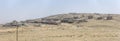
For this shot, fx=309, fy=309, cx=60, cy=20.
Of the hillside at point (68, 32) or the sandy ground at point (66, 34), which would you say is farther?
the hillside at point (68, 32)

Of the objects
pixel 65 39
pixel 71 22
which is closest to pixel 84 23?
pixel 71 22

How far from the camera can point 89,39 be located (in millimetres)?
39938

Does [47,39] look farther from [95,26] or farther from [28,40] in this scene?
[95,26]

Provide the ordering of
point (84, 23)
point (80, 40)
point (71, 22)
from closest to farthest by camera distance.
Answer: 1. point (80, 40)
2. point (84, 23)
3. point (71, 22)

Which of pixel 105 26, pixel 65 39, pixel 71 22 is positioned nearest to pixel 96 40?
pixel 65 39

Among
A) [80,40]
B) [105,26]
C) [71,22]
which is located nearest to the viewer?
[80,40]

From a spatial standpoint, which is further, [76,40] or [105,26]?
[105,26]

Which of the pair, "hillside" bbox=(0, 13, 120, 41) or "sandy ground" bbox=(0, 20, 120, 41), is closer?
"sandy ground" bbox=(0, 20, 120, 41)

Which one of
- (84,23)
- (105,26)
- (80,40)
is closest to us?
(80,40)

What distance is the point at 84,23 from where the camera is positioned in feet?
220

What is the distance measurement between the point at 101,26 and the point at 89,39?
70.2ft

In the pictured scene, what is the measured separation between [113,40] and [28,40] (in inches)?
421

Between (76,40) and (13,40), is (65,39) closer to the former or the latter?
(76,40)

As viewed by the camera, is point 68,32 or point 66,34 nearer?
point 66,34
